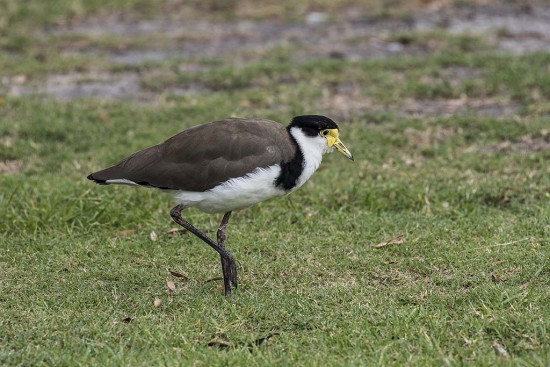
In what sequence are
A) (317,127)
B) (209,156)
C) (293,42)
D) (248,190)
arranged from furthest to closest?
(293,42) < (317,127) < (209,156) < (248,190)

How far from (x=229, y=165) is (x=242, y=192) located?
21 centimetres

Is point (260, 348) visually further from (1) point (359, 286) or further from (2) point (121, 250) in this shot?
(2) point (121, 250)

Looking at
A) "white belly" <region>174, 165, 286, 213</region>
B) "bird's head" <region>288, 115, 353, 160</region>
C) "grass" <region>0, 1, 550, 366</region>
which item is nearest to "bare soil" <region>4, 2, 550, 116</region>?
"grass" <region>0, 1, 550, 366</region>

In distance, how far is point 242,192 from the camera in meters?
5.93

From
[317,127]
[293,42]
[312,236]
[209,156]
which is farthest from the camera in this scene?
[293,42]

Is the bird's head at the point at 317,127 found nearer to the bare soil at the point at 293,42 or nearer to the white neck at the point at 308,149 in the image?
the white neck at the point at 308,149

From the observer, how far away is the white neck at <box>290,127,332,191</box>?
20.0ft

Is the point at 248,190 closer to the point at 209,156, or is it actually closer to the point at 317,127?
the point at 209,156

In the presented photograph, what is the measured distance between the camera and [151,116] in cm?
960

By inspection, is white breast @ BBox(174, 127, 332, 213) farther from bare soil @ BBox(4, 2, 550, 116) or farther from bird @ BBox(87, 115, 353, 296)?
bare soil @ BBox(4, 2, 550, 116)

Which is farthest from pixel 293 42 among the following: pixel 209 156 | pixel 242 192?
pixel 242 192

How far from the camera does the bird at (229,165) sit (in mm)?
5961

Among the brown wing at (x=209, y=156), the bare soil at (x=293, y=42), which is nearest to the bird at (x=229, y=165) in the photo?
the brown wing at (x=209, y=156)

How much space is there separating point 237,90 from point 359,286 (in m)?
4.81
